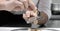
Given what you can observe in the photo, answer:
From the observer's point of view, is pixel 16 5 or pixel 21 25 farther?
pixel 21 25

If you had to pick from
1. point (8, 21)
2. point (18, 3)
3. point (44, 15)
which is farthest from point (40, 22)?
point (18, 3)

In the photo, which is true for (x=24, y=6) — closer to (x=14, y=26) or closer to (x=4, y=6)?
(x=4, y=6)

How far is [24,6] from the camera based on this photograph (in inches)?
13.2

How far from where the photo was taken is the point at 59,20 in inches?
24.9

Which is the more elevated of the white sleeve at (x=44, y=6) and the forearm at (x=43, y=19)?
the white sleeve at (x=44, y=6)

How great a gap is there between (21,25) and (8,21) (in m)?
0.07

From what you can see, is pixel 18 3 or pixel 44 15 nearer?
pixel 18 3

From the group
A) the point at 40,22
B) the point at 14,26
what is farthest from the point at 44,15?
the point at 14,26

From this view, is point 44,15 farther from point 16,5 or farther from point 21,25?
point 16,5

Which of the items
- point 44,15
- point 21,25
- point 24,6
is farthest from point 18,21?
point 24,6

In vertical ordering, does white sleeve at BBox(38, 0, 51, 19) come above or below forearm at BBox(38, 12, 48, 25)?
above

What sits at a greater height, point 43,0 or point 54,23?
point 43,0

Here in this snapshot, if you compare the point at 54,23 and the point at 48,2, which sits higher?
the point at 48,2

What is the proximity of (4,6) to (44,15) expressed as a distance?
0.88 feet
